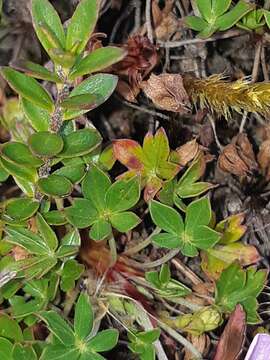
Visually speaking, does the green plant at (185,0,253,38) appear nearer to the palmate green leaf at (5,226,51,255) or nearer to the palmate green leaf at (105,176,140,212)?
the palmate green leaf at (105,176,140,212)

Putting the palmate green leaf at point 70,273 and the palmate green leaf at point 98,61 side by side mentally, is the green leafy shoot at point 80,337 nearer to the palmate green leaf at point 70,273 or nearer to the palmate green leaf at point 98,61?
the palmate green leaf at point 70,273

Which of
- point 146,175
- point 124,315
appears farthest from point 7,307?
point 146,175

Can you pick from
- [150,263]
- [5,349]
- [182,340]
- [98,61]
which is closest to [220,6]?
[98,61]

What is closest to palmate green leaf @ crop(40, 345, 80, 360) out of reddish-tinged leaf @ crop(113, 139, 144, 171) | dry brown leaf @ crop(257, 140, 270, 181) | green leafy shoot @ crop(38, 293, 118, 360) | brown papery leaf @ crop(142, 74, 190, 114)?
green leafy shoot @ crop(38, 293, 118, 360)

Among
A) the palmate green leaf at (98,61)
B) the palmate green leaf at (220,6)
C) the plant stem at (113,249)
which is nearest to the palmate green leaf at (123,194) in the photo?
the plant stem at (113,249)

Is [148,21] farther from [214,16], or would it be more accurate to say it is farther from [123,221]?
[123,221]

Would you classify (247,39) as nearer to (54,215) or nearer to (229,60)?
(229,60)
